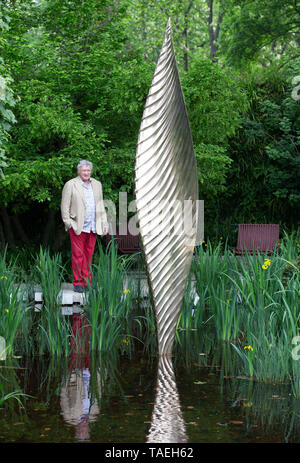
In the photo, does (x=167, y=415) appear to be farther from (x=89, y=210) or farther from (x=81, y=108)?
(x=81, y=108)

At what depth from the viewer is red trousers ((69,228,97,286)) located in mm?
6583

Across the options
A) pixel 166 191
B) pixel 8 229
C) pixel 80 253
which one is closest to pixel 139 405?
pixel 166 191

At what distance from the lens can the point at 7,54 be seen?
8492mm

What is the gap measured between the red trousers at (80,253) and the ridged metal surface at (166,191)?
2.12 meters

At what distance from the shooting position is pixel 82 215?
6555 millimetres

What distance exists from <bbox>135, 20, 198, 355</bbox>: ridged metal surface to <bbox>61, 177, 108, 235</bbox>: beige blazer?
2153 mm

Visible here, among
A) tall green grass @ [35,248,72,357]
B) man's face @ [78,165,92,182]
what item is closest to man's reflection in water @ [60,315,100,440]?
tall green grass @ [35,248,72,357]

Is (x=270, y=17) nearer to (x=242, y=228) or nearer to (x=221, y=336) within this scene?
(x=242, y=228)

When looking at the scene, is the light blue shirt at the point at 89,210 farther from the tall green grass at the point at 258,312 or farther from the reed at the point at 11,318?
the reed at the point at 11,318

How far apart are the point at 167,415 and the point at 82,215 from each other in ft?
12.3

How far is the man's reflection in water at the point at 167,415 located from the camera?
8.98ft

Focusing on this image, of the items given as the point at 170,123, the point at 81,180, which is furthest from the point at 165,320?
the point at 81,180

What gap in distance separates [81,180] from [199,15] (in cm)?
1783

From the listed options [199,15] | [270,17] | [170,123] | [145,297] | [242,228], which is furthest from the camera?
[199,15]
